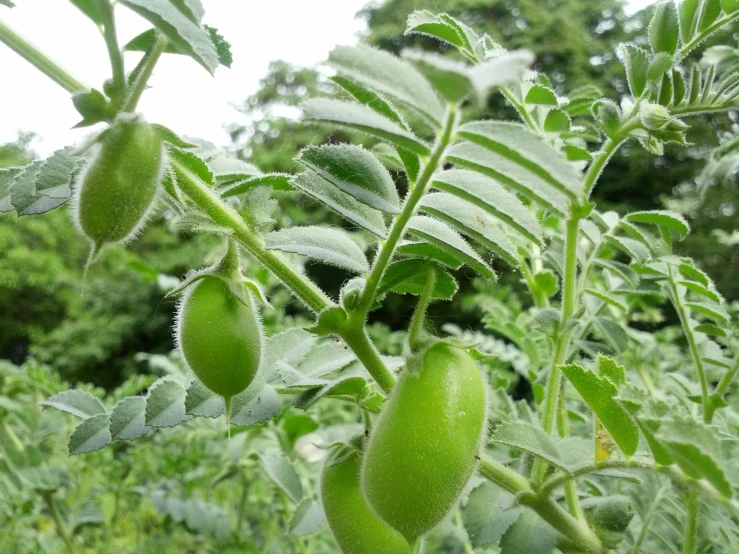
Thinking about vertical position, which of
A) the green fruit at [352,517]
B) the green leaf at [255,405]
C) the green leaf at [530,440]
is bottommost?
the green fruit at [352,517]

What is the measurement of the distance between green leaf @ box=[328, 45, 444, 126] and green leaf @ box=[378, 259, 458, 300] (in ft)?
0.48

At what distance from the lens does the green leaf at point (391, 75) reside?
0.95 feet

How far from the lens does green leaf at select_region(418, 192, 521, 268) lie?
0.39m

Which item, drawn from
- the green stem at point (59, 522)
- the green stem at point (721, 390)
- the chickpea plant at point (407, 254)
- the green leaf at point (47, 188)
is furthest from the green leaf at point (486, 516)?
the green stem at point (59, 522)

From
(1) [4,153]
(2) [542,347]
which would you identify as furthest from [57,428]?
(1) [4,153]

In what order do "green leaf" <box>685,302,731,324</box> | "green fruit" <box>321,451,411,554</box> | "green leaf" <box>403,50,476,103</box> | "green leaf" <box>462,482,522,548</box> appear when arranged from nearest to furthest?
"green leaf" <box>403,50,476,103</box> → "green fruit" <box>321,451,411,554</box> → "green leaf" <box>462,482,522,548</box> → "green leaf" <box>685,302,731,324</box>

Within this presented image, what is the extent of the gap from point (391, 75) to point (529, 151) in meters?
0.07

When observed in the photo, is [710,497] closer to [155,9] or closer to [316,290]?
[316,290]

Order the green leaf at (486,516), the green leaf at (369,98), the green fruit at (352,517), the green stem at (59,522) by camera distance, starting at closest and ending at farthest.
Answer: the green leaf at (369,98) < the green fruit at (352,517) < the green leaf at (486,516) < the green stem at (59,522)

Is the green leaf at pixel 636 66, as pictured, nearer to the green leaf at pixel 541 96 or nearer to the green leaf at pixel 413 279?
the green leaf at pixel 541 96

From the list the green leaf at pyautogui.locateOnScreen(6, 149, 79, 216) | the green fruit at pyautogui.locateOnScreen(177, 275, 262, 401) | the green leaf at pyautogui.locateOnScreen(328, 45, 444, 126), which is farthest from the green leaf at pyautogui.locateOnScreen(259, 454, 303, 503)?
the green leaf at pyautogui.locateOnScreen(328, 45, 444, 126)

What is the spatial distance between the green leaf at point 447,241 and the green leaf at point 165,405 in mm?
247

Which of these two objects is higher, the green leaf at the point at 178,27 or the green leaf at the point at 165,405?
the green leaf at the point at 178,27

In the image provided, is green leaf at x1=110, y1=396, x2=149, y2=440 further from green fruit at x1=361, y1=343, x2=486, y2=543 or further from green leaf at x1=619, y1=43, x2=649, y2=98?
green leaf at x1=619, y1=43, x2=649, y2=98
